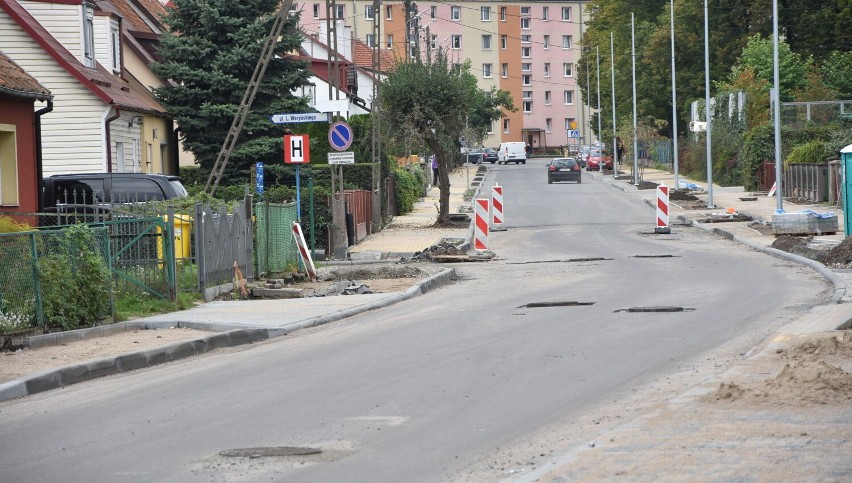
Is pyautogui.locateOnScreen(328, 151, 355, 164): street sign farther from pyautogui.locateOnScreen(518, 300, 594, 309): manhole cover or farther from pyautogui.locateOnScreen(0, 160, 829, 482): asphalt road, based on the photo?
pyautogui.locateOnScreen(518, 300, 594, 309): manhole cover

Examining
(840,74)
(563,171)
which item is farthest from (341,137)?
(840,74)

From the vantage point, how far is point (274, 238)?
25031 millimetres

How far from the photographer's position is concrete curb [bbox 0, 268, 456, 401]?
38.6 feet

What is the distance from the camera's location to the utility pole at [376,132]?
38219mm

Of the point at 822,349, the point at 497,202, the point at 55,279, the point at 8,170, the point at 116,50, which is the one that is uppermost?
the point at 116,50

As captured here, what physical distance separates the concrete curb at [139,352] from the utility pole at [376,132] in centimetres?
1971

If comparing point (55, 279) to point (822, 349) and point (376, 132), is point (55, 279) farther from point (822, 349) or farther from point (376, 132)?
point (376, 132)

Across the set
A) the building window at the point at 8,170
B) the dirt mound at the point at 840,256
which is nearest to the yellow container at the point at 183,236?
the building window at the point at 8,170

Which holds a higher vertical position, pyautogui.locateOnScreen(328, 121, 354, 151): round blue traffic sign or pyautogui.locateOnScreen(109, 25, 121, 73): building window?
pyautogui.locateOnScreen(109, 25, 121, 73): building window

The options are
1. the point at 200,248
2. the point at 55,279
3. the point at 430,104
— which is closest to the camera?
the point at 55,279

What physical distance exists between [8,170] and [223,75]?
14.2 meters

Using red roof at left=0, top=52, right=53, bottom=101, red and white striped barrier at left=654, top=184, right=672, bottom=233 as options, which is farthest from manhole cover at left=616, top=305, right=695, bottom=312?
red and white striped barrier at left=654, top=184, right=672, bottom=233

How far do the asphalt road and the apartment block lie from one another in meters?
105

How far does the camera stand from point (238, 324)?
16.1 meters
